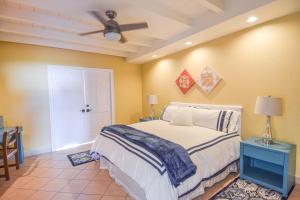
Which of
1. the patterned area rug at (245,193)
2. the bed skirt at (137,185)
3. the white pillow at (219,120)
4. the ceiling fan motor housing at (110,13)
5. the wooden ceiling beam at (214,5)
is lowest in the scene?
the patterned area rug at (245,193)

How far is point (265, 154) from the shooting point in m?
2.21

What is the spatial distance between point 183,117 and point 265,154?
4.71ft

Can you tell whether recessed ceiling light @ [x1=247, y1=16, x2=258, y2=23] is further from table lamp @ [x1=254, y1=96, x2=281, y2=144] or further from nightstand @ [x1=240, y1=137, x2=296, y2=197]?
nightstand @ [x1=240, y1=137, x2=296, y2=197]

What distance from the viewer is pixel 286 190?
207cm

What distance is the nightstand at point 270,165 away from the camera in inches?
81.5

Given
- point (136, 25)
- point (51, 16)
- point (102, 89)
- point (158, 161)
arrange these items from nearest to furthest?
point (158, 161) < point (136, 25) < point (51, 16) < point (102, 89)

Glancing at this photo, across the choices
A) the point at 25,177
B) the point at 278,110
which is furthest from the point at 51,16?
the point at 278,110

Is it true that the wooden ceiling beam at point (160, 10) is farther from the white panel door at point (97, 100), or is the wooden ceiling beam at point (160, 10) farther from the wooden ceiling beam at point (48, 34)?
the white panel door at point (97, 100)

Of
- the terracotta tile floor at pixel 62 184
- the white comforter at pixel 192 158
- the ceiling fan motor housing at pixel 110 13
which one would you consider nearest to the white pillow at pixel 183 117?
the white comforter at pixel 192 158

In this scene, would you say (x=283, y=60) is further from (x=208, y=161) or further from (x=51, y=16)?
(x=51, y=16)

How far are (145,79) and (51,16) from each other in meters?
3.10

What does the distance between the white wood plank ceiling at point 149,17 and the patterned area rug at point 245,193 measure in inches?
93.9

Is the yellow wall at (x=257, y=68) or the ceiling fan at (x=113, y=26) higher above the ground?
the ceiling fan at (x=113, y=26)

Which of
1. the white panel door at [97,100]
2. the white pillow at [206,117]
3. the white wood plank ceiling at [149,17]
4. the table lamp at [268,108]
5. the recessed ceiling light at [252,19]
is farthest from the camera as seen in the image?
the white panel door at [97,100]
